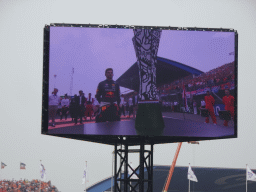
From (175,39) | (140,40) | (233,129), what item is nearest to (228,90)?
(233,129)

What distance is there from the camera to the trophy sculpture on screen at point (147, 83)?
9.40m

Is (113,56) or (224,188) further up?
(113,56)

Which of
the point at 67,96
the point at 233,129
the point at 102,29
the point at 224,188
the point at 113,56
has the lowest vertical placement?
the point at 224,188

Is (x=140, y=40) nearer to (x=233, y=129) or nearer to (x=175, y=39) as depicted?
(x=175, y=39)

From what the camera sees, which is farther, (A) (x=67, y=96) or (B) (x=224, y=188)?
(B) (x=224, y=188)

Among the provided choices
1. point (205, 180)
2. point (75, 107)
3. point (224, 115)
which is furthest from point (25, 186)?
point (224, 115)

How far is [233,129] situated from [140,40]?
9.15ft

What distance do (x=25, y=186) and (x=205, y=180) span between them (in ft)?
29.5

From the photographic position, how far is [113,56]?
9.41 metres

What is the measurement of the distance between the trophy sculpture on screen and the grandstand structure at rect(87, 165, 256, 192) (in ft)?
42.5

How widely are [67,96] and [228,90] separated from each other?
3441 mm

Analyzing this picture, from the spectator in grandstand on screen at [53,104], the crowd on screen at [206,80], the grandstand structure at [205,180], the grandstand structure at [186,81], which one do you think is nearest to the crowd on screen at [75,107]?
the spectator in grandstand on screen at [53,104]

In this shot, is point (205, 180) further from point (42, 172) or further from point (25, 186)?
point (25, 186)

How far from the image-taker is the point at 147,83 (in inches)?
371
